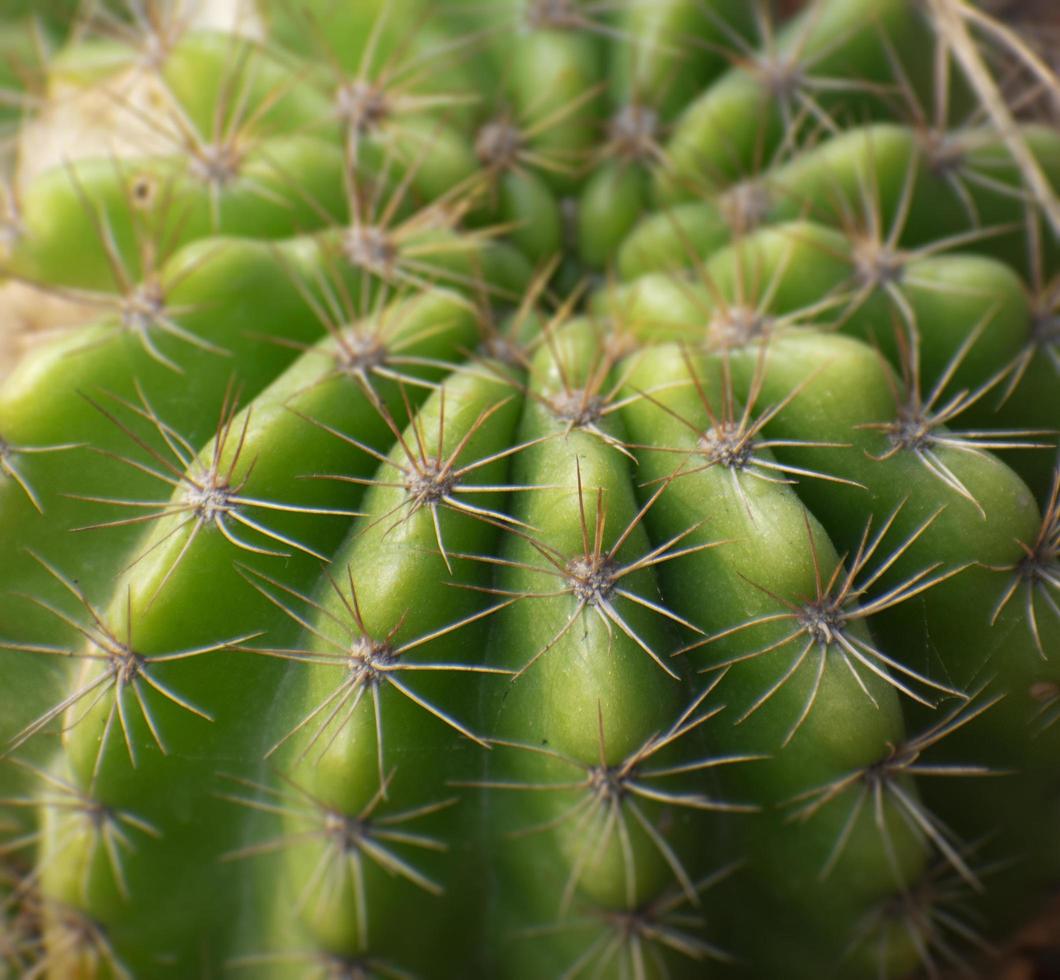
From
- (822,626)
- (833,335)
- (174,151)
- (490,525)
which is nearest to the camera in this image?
(822,626)

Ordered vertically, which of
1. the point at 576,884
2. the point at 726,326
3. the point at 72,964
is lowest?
the point at 72,964

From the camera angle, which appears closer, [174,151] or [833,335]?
[833,335]

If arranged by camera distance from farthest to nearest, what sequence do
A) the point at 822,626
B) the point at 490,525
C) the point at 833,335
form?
the point at 833,335 → the point at 490,525 → the point at 822,626

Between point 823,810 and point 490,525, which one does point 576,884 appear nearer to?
point 823,810

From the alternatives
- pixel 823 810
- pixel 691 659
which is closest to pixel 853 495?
pixel 691 659

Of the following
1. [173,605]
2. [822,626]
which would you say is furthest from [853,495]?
[173,605]

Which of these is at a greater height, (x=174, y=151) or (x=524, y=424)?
(x=174, y=151)
